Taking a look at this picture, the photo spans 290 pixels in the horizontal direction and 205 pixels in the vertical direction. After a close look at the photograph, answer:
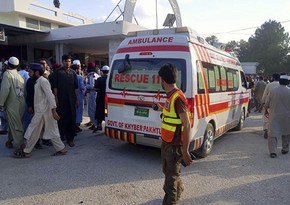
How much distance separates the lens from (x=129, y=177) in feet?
15.0

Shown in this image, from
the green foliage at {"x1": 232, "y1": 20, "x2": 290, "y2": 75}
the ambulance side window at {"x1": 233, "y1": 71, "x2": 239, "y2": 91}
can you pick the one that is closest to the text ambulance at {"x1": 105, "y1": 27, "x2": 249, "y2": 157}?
the ambulance side window at {"x1": 233, "y1": 71, "x2": 239, "y2": 91}

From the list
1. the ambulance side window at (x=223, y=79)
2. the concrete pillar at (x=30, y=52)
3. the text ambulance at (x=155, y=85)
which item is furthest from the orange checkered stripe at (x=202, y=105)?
the concrete pillar at (x=30, y=52)

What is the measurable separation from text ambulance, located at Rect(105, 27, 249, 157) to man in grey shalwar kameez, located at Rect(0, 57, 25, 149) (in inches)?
69.7

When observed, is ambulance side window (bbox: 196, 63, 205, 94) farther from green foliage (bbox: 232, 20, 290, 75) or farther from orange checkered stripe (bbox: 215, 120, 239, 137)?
green foliage (bbox: 232, 20, 290, 75)

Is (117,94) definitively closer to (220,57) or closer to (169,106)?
(169,106)

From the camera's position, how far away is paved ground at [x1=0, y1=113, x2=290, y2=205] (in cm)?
384

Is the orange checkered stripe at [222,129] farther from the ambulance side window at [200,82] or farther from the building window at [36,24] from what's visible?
the building window at [36,24]

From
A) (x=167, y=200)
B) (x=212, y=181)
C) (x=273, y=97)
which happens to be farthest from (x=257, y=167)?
(x=167, y=200)

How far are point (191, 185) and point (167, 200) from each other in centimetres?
109

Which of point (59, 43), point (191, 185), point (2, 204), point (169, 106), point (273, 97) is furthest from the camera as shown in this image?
point (59, 43)

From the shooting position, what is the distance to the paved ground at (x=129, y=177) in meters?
3.84

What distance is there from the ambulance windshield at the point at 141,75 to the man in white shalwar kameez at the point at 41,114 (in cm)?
123

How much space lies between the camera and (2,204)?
3.58m

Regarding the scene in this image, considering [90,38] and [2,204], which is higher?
[90,38]
